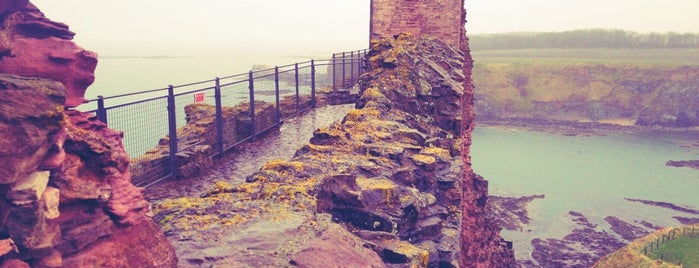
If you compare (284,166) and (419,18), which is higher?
(419,18)

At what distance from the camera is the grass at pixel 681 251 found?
27220mm

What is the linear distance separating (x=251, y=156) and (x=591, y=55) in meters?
166

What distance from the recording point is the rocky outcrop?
3.35 meters

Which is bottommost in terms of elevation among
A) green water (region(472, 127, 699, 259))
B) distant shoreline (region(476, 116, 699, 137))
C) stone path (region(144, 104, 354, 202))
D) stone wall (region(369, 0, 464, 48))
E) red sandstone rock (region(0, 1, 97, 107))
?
distant shoreline (region(476, 116, 699, 137))

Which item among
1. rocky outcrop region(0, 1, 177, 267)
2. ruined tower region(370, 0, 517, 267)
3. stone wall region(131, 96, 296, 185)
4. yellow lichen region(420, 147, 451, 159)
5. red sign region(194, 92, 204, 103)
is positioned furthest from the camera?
ruined tower region(370, 0, 517, 267)

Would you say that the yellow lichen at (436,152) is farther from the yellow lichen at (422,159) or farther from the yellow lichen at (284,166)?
the yellow lichen at (284,166)

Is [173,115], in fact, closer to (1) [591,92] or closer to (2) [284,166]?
(2) [284,166]

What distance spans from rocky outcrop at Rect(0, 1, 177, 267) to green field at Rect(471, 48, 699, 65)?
469 ft

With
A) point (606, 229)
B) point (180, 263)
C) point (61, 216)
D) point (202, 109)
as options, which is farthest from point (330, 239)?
point (606, 229)

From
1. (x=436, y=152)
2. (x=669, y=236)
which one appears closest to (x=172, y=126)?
(x=436, y=152)

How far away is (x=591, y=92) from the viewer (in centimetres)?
11756

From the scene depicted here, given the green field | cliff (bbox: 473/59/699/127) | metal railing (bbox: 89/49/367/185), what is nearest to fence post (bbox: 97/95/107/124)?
metal railing (bbox: 89/49/367/185)

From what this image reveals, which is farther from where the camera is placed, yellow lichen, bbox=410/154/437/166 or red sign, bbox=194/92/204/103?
red sign, bbox=194/92/204/103

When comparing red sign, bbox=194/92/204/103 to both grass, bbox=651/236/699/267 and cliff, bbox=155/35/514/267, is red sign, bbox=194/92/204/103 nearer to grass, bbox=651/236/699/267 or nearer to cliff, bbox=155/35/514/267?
cliff, bbox=155/35/514/267
